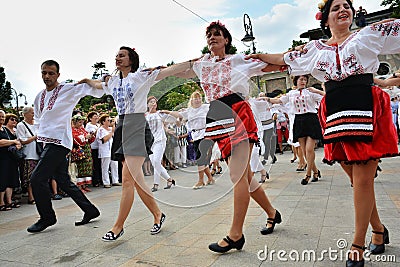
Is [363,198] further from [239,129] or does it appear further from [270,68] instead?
[270,68]

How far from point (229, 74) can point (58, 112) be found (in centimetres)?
251

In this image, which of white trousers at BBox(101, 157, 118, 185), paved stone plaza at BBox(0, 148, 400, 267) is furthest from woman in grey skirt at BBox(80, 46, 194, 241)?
white trousers at BBox(101, 157, 118, 185)

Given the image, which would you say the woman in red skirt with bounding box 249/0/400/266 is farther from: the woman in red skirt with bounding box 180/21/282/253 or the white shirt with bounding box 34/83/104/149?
the white shirt with bounding box 34/83/104/149

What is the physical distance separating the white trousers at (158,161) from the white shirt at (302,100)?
2.38m

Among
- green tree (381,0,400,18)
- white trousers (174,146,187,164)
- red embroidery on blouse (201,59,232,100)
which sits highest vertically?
green tree (381,0,400,18)

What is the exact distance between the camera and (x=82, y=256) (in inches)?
→ 126

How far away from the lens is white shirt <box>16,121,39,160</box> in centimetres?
679

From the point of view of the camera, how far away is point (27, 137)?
6770 mm

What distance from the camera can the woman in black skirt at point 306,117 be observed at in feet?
21.0

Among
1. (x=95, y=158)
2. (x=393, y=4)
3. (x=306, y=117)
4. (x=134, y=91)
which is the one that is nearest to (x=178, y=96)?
(x=134, y=91)

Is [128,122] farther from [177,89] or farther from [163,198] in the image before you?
[163,198]

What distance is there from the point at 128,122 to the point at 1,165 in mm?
4142

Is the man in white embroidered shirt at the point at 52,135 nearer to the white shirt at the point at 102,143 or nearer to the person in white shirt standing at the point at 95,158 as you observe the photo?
the white shirt at the point at 102,143

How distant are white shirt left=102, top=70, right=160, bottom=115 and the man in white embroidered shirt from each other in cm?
65
